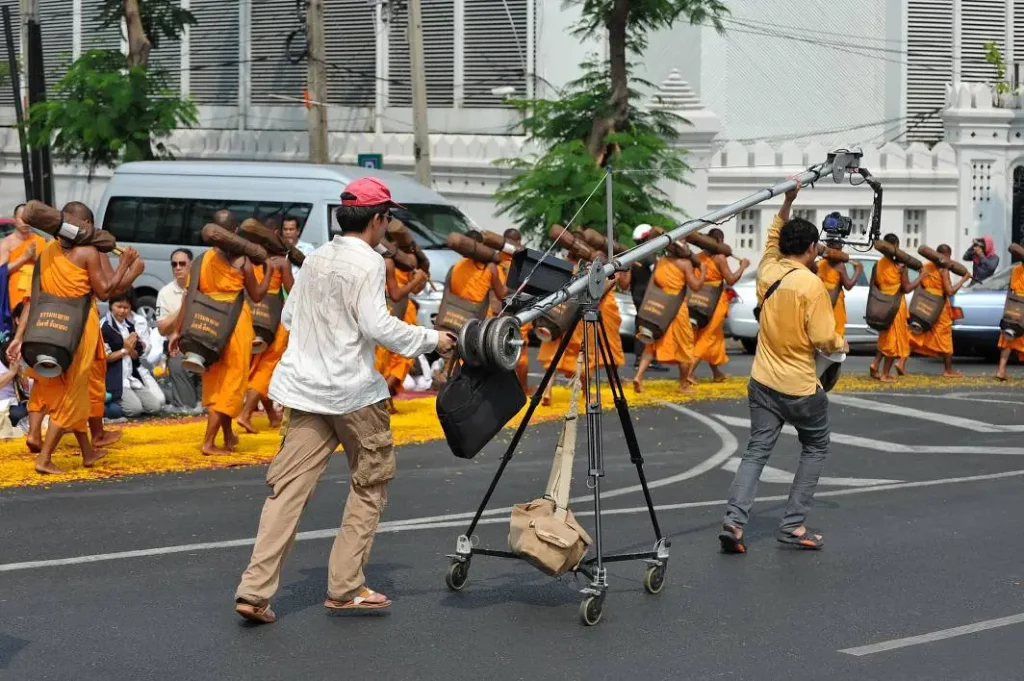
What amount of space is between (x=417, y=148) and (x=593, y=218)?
4.21 metres

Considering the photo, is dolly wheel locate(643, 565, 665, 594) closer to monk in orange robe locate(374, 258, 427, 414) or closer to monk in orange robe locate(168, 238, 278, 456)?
monk in orange robe locate(168, 238, 278, 456)

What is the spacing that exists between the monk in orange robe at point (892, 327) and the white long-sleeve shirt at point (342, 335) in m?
12.3

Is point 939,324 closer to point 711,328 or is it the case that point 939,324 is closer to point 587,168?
point 711,328

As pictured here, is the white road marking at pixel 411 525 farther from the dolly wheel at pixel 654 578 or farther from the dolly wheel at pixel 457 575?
the dolly wheel at pixel 654 578

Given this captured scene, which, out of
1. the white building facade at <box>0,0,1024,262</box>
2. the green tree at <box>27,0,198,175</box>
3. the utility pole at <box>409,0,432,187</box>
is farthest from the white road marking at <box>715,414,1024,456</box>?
the green tree at <box>27,0,198,175</box>

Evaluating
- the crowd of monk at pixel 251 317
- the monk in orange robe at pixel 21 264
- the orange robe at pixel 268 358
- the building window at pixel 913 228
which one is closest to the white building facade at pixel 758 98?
the building window at pixel 913 228

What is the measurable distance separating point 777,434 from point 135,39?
83.2 feet

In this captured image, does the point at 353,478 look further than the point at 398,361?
No

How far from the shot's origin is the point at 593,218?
25141 mm

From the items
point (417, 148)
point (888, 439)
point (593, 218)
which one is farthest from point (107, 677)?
point (417, 148)

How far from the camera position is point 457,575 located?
311 inches

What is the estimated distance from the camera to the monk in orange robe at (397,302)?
593 inches

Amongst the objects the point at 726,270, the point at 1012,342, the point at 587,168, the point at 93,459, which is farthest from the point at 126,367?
the point at 587,168

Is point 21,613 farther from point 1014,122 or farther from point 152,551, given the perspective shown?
point 1014,122
